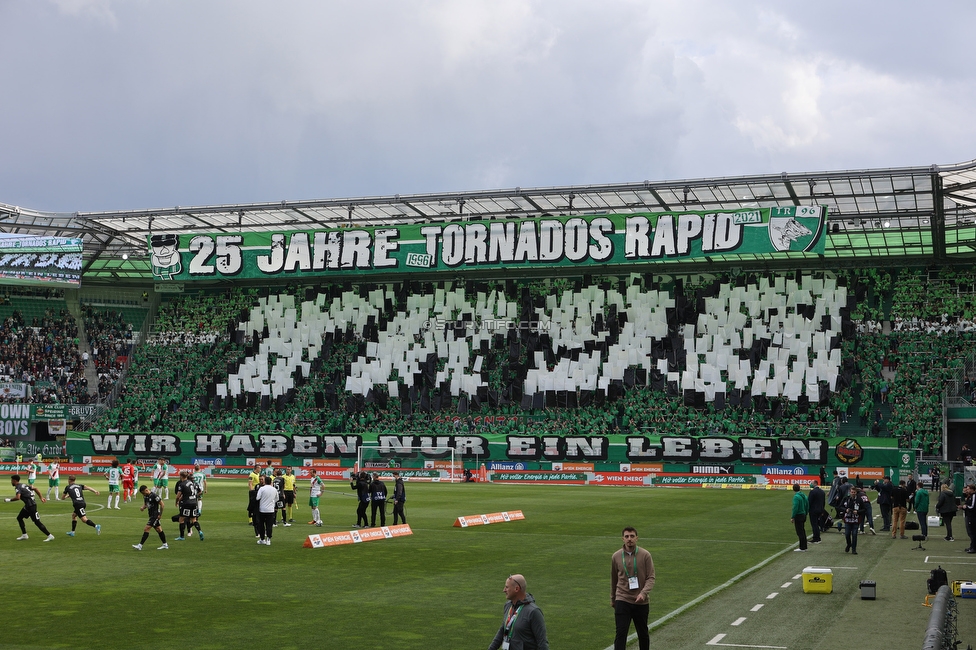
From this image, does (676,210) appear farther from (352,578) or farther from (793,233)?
(352,578)

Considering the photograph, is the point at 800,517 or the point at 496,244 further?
the point at 496,244

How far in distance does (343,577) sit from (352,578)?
0.86ft

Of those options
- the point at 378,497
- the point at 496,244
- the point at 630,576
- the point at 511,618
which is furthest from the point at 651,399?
the point at 511,618

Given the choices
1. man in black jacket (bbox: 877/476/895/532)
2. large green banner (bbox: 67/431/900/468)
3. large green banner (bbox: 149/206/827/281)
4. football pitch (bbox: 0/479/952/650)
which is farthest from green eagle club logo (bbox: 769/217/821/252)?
man in black jacket (bbox: 877/476/895/532)

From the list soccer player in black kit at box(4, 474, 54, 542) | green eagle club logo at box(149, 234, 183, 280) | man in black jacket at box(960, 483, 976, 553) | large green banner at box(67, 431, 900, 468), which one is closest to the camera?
man in black jacket at box(960, 483, 976, 553)

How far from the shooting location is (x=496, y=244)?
2756 inches

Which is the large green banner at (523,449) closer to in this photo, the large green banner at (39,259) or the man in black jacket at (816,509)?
the large green banner at (39,259)

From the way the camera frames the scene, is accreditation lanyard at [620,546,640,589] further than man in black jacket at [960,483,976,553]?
No

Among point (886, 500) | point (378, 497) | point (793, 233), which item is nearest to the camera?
point (378, 497)

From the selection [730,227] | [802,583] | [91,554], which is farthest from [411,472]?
[802,583]

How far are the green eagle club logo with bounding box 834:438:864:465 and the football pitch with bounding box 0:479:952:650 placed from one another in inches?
949

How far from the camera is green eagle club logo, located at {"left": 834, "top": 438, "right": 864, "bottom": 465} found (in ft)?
203

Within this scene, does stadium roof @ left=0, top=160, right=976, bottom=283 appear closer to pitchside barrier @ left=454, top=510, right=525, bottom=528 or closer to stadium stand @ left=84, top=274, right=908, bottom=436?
stadium stand @ left=84, top=274, right=908, bottom=436

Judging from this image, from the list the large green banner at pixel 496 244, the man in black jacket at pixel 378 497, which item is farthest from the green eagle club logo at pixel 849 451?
the man in black jacket at pixel 378 497
